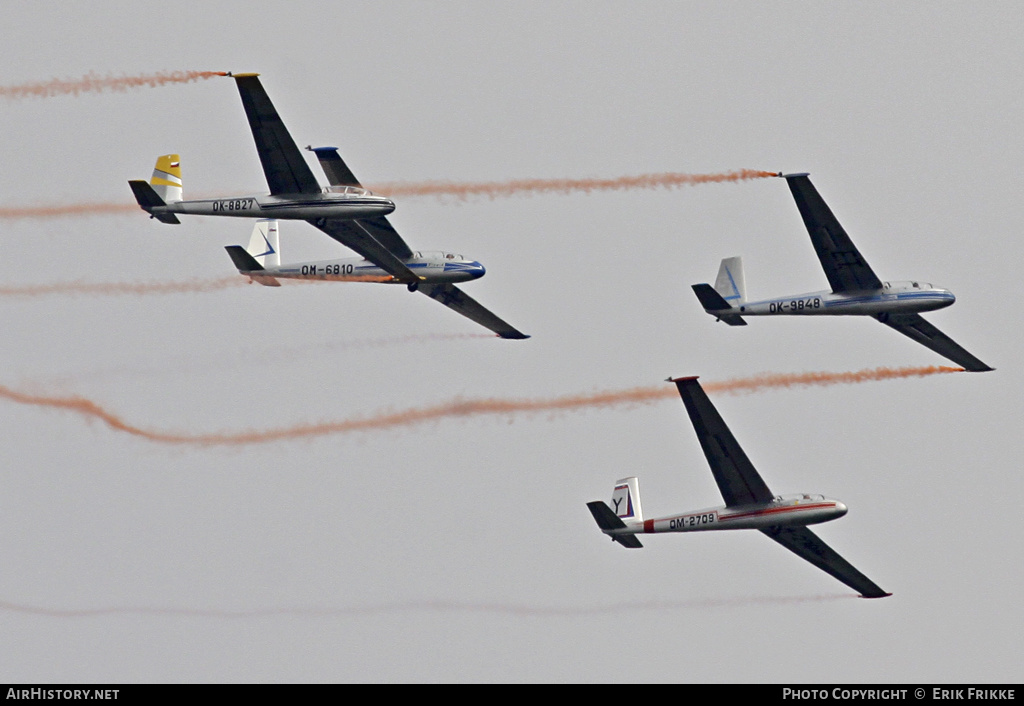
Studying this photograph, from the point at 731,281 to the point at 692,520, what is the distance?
476 inches

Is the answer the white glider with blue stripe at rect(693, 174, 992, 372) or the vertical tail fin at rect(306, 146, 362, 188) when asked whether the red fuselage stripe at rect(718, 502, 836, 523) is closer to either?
the white glider with blue stripe at rect(693, 174, 992, 372)

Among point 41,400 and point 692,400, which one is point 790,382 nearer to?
point 692,400

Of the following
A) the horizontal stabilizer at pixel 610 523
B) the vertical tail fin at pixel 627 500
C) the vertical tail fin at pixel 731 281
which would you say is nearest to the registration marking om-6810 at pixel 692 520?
the horizontal stabilizer at pixel 610 523

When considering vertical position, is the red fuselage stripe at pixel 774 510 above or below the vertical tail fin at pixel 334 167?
below

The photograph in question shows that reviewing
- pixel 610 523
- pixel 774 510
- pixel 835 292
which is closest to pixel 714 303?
pixel 835 292

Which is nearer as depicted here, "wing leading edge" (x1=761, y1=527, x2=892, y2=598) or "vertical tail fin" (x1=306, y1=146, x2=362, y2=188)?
"vertical tail fin" (x1=306, y1=146, x2=362, y2=188)

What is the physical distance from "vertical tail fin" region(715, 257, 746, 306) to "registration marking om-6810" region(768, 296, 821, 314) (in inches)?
101

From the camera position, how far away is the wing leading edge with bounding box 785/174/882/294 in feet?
224

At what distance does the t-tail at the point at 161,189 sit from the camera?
67062 millimetres

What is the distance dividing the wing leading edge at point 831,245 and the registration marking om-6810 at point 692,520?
10.6 meters

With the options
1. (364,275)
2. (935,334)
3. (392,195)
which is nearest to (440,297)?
(364,275)

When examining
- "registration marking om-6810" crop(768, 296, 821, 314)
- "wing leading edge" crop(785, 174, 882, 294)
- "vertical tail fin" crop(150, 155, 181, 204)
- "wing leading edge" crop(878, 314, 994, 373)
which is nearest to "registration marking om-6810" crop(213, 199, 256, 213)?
"vertical tail fin" crop(150, 155, 181, 204)

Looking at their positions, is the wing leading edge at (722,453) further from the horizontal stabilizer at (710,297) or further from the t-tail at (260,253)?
the t-tail at (260,253)

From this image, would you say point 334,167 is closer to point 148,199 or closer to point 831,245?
point 148,199
